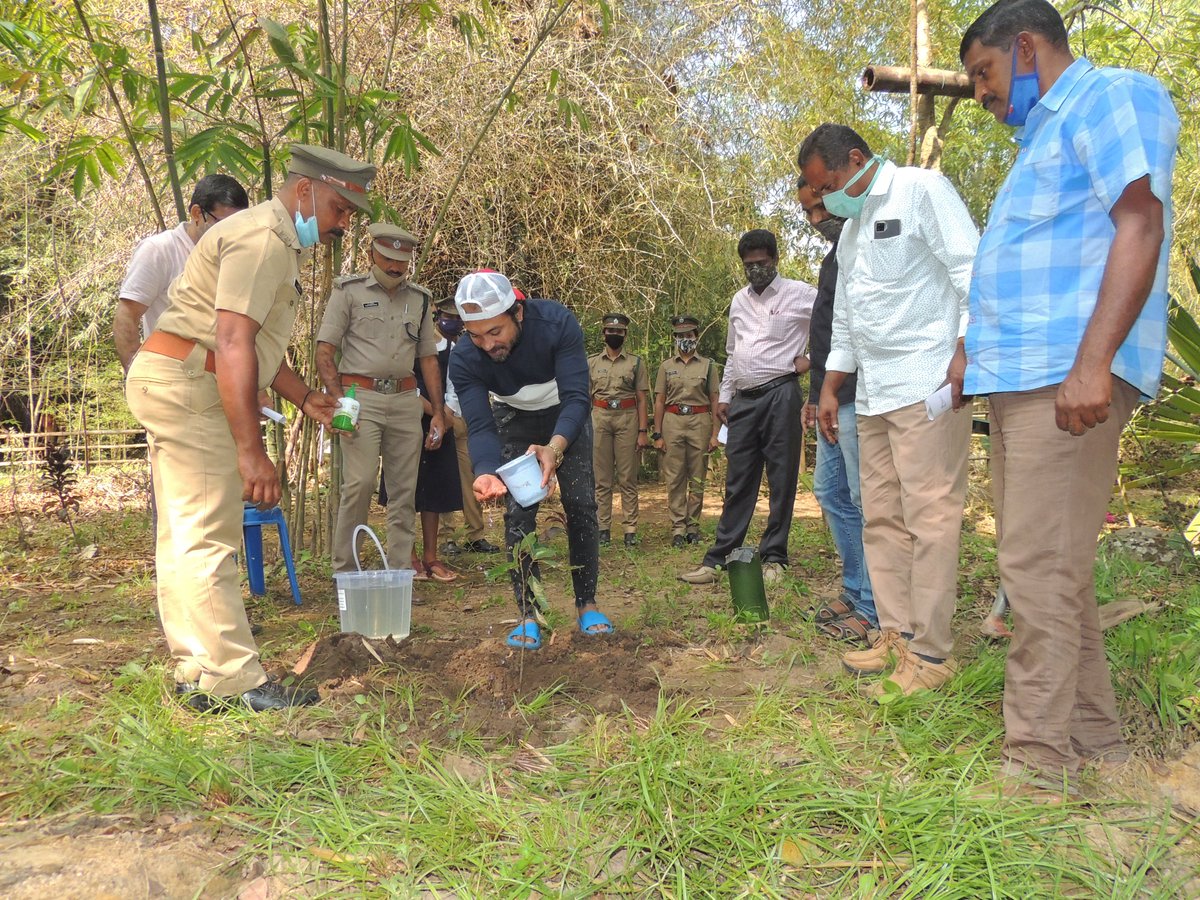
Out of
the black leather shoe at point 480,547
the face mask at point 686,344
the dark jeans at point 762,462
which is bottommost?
the black leather shoe at point 480,547

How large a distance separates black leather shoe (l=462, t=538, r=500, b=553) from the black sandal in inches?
127

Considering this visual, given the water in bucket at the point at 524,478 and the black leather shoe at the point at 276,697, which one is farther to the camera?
the water in bucket at the point at 524,478

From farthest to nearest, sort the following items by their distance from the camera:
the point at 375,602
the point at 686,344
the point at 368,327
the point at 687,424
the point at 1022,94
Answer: the point at 686,344
the point at 687,424
the point at 368,327
the point at 375,602
the point at 1022,94

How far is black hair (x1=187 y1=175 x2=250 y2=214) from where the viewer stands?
12.8 ft

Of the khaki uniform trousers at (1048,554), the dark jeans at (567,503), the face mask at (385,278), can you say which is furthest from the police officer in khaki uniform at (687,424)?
the khaki uniform trousers at (1048,554)

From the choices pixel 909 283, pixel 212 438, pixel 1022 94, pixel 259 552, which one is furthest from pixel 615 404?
pixel 1022 94

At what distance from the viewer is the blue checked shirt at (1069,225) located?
6.71ft

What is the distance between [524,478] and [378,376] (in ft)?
6.24

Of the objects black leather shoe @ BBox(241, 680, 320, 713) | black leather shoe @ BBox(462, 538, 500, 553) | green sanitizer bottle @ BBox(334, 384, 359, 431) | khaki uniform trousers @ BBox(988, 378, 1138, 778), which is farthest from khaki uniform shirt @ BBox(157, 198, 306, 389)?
black leather shoe @ BBox(462, 538, 500, 553)

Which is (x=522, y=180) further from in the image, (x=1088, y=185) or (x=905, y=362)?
(x=1088, y=185)

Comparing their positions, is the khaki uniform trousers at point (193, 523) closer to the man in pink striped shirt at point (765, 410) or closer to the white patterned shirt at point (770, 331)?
the man in pink striped shirt at point (765, 410)

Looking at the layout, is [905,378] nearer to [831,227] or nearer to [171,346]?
[831,227]

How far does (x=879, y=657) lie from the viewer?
10.6 ft

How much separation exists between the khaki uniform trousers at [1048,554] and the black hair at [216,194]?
3.34 meters
